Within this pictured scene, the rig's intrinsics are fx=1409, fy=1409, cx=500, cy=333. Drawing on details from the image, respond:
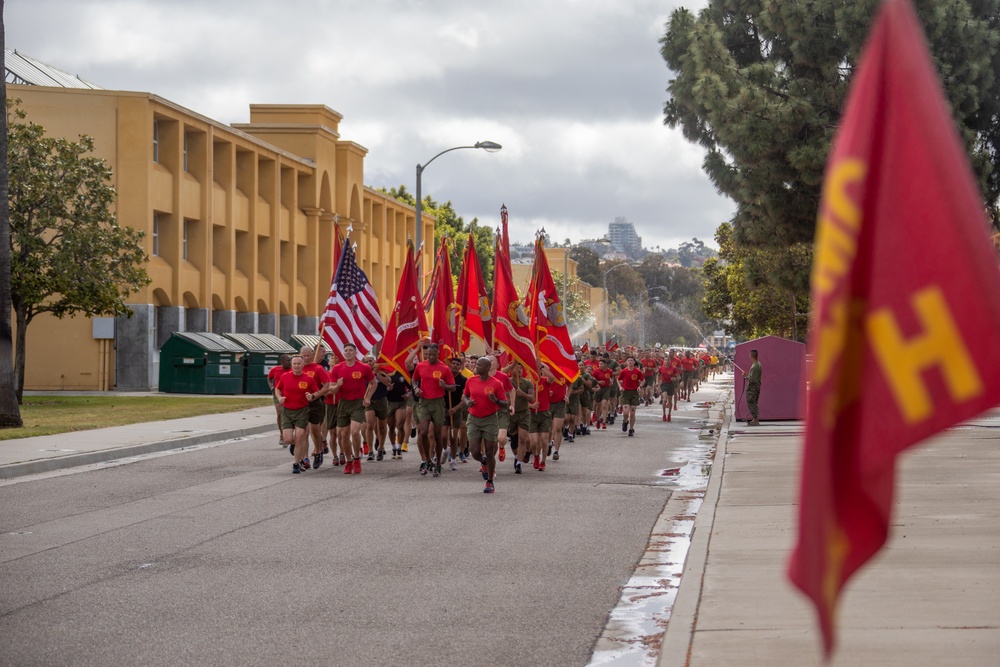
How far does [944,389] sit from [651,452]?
22349 mm

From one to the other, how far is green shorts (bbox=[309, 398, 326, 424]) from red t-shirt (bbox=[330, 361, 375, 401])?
36 centimetres

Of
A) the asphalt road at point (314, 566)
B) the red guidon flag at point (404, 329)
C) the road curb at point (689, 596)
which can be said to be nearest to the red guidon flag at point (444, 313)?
the red guidon flag at point (404, 329)

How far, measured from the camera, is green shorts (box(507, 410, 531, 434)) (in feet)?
67.8

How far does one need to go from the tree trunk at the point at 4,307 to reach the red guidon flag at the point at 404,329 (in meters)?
8.80

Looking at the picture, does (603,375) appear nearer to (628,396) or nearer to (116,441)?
(628,396)

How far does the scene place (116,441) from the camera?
81.6 ft

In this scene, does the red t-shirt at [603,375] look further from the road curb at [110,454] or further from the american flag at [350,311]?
the american flag at [350,311]

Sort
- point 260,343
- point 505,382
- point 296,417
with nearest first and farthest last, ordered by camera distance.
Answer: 1. point 505,382
2. point 296,417
3. point 260,343

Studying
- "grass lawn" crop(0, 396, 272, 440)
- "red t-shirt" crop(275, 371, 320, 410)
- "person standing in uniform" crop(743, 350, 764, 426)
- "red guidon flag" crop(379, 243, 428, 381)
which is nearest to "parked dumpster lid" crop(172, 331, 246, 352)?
"grass lawn" crop(0, 396, 272, 440)

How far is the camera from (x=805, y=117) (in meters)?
28.8

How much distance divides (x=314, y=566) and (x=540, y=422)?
9.90 metres

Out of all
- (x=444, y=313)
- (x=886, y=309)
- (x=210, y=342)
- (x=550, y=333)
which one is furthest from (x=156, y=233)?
(x=886, y=309)

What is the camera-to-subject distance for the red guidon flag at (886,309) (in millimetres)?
3023

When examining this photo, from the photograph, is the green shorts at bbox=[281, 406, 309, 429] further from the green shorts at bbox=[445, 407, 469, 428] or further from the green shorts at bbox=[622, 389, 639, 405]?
the green shorts at bbox=[622, 389, 639, 405]
